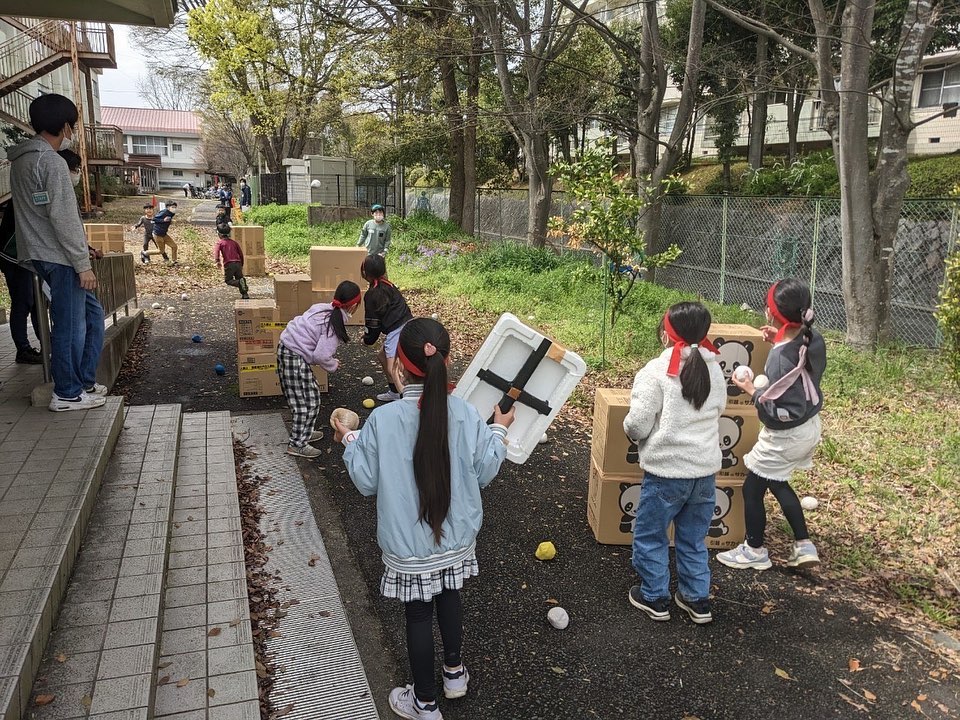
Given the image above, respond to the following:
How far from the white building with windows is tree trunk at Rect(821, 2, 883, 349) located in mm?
79799

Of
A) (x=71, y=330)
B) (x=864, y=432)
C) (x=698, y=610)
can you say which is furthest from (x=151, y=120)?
(x=698, y=610)

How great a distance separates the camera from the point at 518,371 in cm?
361

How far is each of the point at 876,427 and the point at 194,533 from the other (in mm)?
5417

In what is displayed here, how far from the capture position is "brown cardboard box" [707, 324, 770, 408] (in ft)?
13.9

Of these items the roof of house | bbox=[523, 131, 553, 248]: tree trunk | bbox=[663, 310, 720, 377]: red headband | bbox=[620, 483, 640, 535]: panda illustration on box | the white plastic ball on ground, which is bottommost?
the white plastic ball on ground

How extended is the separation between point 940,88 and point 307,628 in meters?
32.0

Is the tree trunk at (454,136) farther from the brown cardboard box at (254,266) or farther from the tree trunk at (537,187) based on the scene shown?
the brown cardboard box at (254,266)

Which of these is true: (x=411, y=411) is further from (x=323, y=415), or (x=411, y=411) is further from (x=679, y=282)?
(x=679, y=282)

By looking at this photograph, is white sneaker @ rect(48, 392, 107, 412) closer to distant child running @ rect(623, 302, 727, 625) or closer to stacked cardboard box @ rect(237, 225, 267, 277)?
distant child running @ rect(623, 302, 727, 625)

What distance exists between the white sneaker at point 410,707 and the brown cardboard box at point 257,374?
461cm

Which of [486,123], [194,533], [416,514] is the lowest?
[194,533]

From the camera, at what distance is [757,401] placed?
3779 millimetres

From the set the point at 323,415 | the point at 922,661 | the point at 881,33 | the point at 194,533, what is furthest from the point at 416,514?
the point at 881,33

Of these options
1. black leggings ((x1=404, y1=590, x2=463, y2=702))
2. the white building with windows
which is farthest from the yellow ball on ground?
the white building with windows
